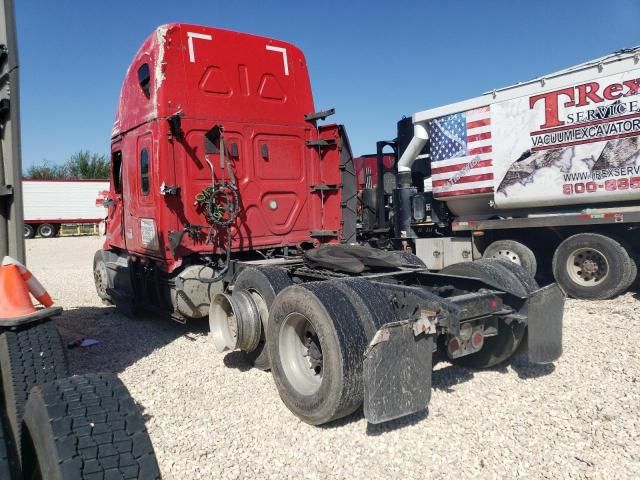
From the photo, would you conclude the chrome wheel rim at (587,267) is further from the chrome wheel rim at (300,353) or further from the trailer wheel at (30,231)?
the trailer wheel at (30,231)

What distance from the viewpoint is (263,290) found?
4.63 metres

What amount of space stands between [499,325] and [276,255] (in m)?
3.04

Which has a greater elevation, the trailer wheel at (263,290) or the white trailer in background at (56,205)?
the white trailer in background at (56,205)

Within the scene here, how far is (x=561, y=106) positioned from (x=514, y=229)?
7.05 feet

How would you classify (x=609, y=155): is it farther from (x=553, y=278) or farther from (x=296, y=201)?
(x=296, y=201)

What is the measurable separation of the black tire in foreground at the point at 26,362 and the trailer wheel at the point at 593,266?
6.96 m

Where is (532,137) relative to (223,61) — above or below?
below

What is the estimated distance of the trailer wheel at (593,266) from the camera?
7.29 meters

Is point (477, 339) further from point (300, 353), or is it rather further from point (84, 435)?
point (84, 435)

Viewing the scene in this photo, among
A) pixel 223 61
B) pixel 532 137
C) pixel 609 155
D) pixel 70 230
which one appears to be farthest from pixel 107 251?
pixel 70 230

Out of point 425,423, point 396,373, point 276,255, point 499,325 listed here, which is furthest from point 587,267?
point 396,373

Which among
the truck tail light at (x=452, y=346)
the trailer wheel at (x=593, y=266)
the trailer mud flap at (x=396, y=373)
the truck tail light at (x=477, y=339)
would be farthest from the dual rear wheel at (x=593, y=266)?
the trailer mud flap at (x=396, y=373)

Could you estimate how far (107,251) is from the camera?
26.8 ft

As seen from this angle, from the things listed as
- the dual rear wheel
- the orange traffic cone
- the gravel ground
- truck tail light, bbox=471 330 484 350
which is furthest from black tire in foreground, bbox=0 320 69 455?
the dual rear wheel
